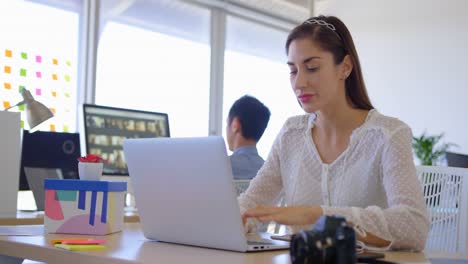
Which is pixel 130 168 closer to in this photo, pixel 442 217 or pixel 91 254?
pixel 91 254

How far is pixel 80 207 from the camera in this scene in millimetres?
1642

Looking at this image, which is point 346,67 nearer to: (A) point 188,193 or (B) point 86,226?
(A) point 188,193

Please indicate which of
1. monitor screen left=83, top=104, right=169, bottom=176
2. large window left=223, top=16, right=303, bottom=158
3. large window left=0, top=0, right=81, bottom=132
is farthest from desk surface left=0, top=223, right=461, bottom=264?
large window left=223, top=16, right=303, bottom=158

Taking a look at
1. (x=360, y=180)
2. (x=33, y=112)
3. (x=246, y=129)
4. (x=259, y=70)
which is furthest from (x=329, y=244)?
(x=259, y=70)

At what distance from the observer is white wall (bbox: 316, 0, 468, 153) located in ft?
20.1

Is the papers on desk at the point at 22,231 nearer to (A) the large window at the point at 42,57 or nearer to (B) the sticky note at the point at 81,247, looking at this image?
(B) the sticky note at the point at 81,247

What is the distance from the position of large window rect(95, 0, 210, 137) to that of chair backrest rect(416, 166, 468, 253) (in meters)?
3.45

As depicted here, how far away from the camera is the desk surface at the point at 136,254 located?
3.90ft

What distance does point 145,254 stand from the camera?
4.10 ft

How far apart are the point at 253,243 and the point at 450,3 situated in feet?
17.9

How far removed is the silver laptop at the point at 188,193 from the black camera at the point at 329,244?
0.50 metres

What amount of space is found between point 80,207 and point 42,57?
3378 mm

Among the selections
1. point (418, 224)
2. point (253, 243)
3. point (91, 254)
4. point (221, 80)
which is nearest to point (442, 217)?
point (418, 224)

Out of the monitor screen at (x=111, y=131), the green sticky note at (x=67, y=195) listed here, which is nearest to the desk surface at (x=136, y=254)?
the green sticky note at (x=67, y=195)
